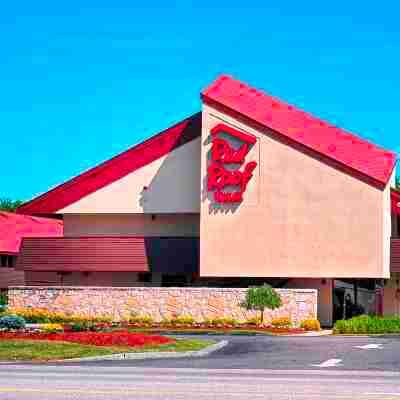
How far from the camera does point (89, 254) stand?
50281 millimetres

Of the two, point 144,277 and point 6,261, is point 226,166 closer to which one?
point 144,277

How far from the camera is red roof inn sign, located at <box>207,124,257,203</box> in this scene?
46.4 m

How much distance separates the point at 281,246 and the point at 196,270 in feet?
18.0

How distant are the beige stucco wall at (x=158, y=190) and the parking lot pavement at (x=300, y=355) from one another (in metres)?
14.1

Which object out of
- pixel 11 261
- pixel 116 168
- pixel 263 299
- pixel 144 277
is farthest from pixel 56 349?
pixel 11 261

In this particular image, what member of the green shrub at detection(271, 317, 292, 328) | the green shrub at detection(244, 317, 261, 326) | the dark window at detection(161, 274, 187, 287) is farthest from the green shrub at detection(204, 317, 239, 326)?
the dark window at detection(161, 274, 187, 287)

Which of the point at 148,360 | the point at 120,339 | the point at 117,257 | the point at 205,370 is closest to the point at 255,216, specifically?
the point at 117,257

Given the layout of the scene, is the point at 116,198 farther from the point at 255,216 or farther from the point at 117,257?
the point at 255,216

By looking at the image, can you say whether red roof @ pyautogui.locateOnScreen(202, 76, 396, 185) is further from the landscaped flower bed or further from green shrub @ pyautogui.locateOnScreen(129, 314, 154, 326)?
the landscaped flower bed

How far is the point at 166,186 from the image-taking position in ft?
165

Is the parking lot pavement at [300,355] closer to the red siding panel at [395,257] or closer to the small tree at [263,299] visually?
the small tree at [263,299]

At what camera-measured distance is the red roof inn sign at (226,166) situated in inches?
1827

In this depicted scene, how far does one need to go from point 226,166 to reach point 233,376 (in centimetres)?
2610

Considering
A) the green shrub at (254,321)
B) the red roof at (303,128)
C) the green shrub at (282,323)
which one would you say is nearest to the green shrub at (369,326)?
the green shrub at (282,323)
